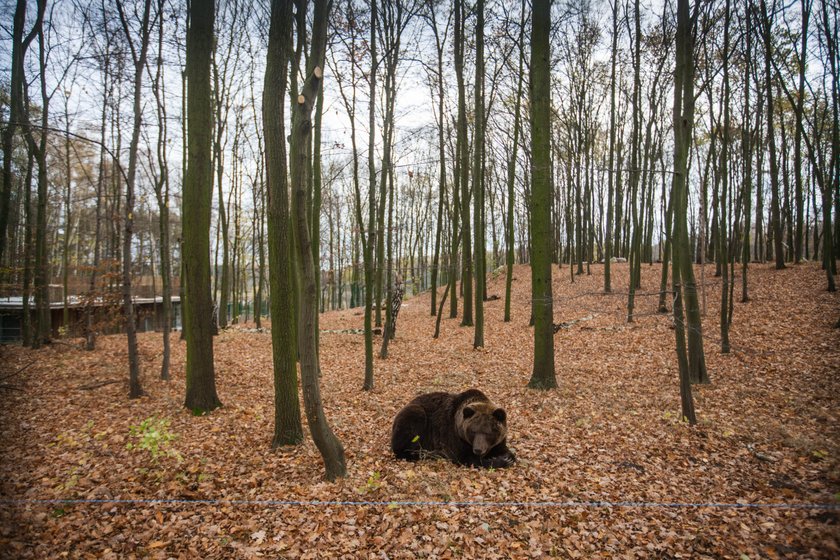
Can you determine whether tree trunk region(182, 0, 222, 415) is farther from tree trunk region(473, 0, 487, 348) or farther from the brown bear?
tree trunk region(473, 0, 487, 348)

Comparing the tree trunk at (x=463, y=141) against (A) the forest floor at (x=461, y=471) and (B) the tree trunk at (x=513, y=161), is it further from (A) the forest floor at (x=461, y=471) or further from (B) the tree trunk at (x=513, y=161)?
(A) the forest floor at (x=461, y=471)

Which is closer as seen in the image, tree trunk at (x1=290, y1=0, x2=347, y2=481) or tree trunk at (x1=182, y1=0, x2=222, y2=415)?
tree trunk at (x1=290, y1=0, x2=347, y2=481)

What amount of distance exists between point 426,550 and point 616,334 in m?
12.2

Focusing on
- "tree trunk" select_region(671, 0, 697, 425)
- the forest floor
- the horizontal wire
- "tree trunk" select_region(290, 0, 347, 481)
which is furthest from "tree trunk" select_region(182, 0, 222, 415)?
"tree trunk" select_region(671, 0, 697, 425)

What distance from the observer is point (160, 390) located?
32.1 feet

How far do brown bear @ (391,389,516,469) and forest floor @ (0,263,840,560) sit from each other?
0.21 meters

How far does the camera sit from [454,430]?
5848mm

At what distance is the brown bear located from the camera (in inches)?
215

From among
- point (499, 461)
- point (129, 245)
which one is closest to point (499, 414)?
point (499, 461)

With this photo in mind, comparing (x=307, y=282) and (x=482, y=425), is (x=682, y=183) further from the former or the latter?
(x=307, y=282)

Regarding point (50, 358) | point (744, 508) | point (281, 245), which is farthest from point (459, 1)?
point (50, 358)

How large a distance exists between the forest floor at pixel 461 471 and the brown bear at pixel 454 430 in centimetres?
21

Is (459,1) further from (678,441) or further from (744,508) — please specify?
(744,508)

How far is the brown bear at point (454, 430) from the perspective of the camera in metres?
5.46
